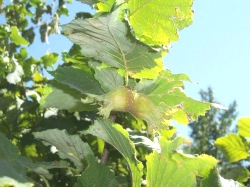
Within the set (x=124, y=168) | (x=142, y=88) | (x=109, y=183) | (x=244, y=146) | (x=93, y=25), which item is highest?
(x=93, y=25)

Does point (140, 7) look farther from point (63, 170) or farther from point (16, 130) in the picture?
point (16, 130)

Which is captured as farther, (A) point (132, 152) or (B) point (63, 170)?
(B) point (63, 170)

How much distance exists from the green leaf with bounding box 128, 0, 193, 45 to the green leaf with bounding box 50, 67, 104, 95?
0.55 feet

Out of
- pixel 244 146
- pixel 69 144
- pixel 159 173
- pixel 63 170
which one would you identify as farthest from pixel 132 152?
pixel 63 170

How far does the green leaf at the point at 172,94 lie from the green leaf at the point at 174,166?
0.52 ft

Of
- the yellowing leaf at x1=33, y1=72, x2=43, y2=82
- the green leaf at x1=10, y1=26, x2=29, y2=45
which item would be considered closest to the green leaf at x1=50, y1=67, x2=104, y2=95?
the green leaf at x1=10, y1=26, x2=29, y2=45

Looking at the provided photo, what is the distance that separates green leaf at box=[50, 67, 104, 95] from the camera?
0.90 metres

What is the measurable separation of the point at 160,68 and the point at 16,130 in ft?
6.56

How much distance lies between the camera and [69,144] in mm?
919

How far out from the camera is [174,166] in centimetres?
73

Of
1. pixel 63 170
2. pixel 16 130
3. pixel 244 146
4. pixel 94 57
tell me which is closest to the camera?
Result: pixel 94 57

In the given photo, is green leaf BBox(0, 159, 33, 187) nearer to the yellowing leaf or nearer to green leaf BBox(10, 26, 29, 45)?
green leaf BBox(10, 26, 29, 45)

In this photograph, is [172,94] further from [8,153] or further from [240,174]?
[240,174]

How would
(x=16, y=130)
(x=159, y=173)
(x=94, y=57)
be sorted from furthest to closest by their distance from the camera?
(x=16, y=130) → (x=94, y=57) → (x=159, y=173)
